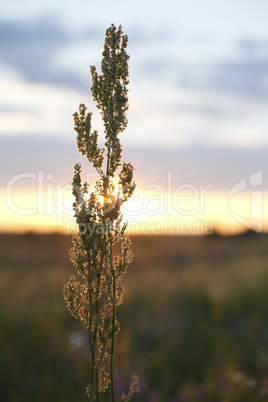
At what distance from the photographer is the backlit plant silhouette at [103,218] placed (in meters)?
2.76

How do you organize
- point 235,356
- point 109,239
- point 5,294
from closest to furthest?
point 109,239, point 235,356, point 5,294

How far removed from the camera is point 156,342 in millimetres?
9758

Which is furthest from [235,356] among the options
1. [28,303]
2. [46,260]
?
[46,260]

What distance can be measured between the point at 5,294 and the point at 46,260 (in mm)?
17910

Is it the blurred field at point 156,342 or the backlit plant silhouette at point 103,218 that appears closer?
the backlit plant silhouette at point 103,218

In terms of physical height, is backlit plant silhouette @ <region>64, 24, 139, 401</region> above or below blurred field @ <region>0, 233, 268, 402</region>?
above

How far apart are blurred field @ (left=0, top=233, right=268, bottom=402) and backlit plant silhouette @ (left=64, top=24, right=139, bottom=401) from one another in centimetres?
287

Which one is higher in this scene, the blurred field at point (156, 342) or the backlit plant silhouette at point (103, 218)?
the backlit plant silhouette at point (103, 218)

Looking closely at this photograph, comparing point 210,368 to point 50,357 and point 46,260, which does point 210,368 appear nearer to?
point 50,357

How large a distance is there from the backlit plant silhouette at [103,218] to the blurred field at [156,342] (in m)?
2.87

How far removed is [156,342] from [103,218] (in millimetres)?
7718

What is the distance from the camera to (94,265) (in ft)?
9.20

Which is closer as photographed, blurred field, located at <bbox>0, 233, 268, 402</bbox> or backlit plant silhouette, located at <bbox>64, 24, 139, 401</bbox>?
backlit plant silhouette, located at <bbox>64, 24, 139, 401</bbox>

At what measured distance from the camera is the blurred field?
7.01m
